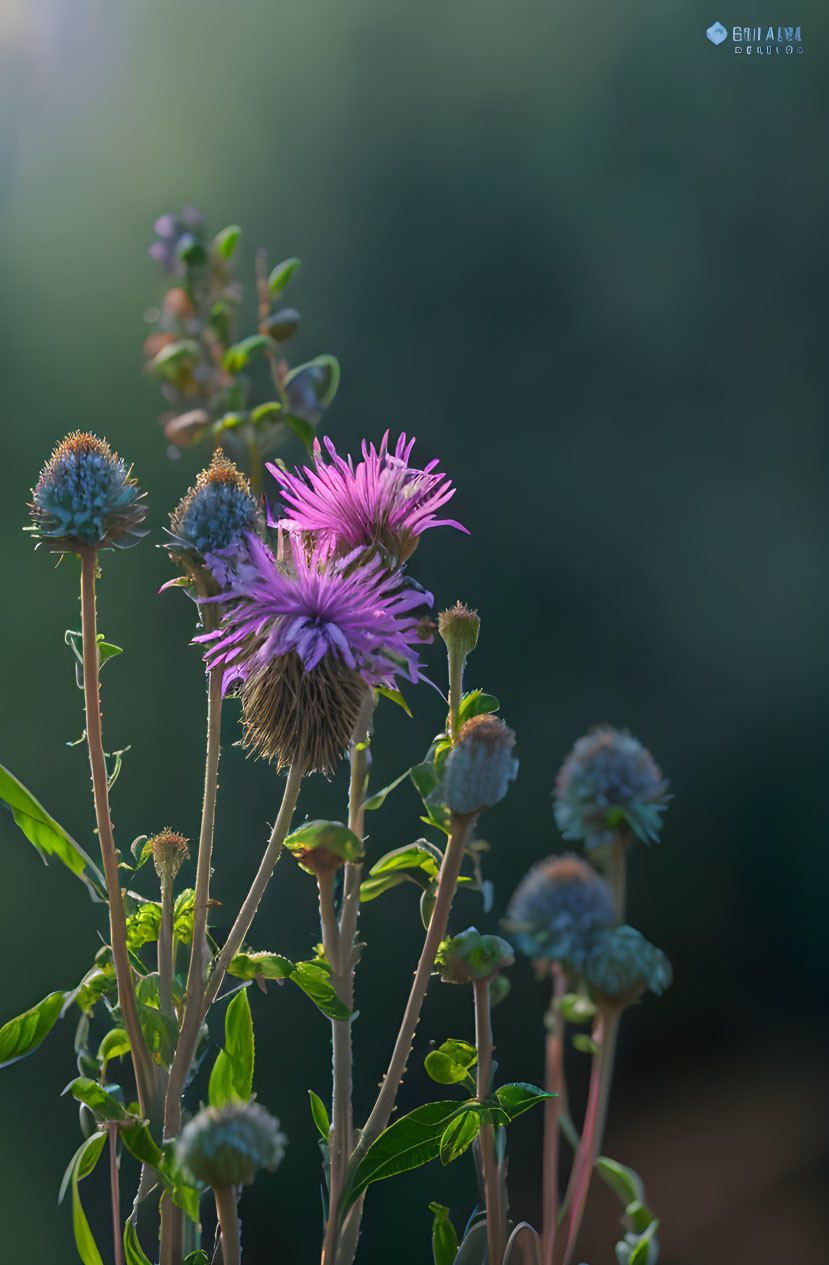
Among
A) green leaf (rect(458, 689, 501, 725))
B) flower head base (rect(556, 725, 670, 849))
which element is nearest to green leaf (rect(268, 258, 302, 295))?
green leaf (rect(458, 689, 501, 725))

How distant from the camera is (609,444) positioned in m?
0.94

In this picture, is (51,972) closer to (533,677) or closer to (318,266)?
(533,677)

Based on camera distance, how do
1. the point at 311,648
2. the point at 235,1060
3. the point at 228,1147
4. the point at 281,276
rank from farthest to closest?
the point at 281,276 < the point at 235,1060 < the point at 311,648 < the point at 228,1147

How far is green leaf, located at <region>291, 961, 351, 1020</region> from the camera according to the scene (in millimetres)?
478

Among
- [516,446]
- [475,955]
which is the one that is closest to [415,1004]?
[475,955]

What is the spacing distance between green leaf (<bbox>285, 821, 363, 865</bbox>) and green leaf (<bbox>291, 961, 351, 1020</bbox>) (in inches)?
2.3

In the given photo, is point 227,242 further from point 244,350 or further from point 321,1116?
point 321,1116

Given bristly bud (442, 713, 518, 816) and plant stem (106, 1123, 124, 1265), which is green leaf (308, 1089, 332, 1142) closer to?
plant stem (106, 1123, 124, 1265)

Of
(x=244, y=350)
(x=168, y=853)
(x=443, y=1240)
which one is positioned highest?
(x=244, y=350)

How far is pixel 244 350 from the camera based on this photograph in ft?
2.89

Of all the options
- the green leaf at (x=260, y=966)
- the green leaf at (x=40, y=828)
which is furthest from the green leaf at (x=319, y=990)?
the green leaf at (x=40, y=828)

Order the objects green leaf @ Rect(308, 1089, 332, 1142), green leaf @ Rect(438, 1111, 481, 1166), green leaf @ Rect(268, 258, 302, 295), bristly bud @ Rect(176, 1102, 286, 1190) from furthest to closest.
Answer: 1. green leaf @ Rect(268, 258, 302, 295)
2. green leaf @ Rect(308, 1089, 332, 1142)
3. green leaf @ Rect(438, 1111, 481, 1166)
4. bristly bud @ Rect(176, 1102, 286, 1190)

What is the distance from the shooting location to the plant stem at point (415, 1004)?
462 mm

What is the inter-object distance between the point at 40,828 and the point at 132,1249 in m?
0.22
